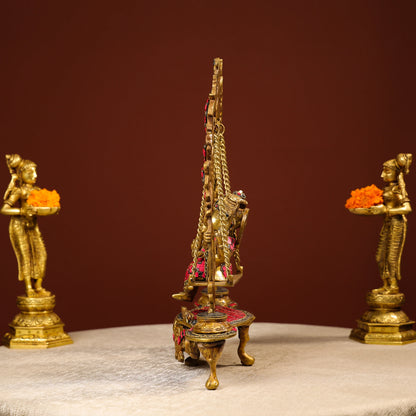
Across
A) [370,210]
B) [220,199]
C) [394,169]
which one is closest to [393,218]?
[370,210]

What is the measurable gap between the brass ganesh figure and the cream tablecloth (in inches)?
16.9

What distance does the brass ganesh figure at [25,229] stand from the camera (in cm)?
422

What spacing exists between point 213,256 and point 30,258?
1406mm

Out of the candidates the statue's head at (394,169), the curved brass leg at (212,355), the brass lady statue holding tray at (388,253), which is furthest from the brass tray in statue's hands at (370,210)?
the curved brass leg at (212,355)

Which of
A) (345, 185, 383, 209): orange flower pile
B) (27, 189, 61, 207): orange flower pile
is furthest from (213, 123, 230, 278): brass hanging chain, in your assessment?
(27, 189, 61, 207): orange flower pile

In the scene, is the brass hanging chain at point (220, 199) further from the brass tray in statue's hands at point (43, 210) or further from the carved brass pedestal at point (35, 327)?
the carved brass pedestal at point (35, 327)

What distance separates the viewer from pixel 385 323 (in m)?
4.15

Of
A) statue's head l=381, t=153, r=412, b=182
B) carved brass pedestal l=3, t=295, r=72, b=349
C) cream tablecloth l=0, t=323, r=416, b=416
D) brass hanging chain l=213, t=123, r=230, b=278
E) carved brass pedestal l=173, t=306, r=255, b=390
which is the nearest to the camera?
cream tablecloth l=0, t=323, r=416, b=416

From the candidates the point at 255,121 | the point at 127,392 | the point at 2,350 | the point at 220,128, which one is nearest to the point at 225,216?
the point at 220,128

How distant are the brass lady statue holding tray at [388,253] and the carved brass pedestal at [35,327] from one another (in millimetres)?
1662

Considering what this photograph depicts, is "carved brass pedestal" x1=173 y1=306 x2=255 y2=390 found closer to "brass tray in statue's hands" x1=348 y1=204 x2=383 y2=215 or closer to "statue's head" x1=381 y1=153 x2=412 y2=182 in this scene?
"brass tray in statue's hands" x1=348 y1=204 x2=383 y2=215

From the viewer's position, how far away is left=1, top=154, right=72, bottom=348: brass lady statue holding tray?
4.15m

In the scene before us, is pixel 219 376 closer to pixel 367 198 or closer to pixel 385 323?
pixel 385 323

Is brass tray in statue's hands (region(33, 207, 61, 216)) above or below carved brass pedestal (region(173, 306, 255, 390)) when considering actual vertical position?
above
